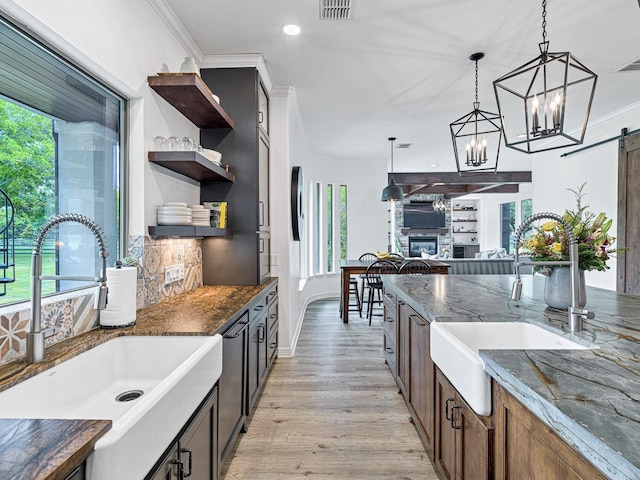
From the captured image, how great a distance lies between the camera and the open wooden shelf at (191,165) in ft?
6.73

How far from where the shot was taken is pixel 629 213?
4.00 meters

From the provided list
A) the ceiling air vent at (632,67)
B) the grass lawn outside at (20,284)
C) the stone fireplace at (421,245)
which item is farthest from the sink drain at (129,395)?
the stone fireplace at (421,245)

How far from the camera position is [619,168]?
419 centimetres

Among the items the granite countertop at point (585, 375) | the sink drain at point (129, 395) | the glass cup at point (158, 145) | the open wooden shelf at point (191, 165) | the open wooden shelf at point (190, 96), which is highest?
the open wooden shelf at point (190, 96)

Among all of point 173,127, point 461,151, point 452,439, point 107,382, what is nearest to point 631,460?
point 452,439

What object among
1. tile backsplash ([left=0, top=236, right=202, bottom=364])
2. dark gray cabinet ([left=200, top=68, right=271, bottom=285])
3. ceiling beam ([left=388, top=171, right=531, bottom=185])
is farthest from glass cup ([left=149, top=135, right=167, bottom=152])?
ceiling beam ([left=388, top=171, right=531, bottom=185])

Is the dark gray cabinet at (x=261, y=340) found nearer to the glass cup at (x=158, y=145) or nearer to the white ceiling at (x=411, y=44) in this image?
the glass cup at (x=158, y=145)

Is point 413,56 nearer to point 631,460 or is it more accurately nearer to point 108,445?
point 631,460

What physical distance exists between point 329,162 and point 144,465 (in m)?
6.75

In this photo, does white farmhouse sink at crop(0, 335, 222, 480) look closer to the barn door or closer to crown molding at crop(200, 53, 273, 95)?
crown molding at crop(200, 53, 273, 95)

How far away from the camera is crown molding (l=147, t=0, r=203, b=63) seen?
215 cm

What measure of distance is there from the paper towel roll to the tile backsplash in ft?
0.33

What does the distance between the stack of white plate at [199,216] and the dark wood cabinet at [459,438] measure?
180cm

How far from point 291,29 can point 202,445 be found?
2.66 meters
